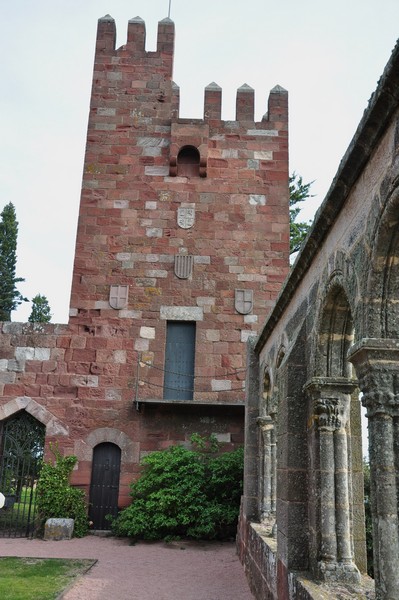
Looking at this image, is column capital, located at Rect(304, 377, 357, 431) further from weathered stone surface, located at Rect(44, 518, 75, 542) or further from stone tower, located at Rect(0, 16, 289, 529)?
weathered stone surface, located at Rect(44, 518, 75, 542)

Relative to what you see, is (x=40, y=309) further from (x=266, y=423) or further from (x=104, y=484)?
(x=266, y=423)

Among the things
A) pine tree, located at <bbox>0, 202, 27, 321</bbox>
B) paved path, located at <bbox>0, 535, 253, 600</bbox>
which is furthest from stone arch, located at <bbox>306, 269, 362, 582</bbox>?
pine tree, located at <bbox>0, 202, 27, 321</bbox>

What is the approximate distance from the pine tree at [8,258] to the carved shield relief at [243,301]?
14.0m

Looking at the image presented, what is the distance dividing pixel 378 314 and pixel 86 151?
978 centimetres

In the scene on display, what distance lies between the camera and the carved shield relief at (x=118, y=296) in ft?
35.3

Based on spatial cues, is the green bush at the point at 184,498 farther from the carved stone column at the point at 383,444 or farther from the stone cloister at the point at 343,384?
the carved stone column at the point at 383,444

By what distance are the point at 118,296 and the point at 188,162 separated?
10.7 ft

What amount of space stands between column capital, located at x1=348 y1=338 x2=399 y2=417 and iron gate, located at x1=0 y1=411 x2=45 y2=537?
319 inches

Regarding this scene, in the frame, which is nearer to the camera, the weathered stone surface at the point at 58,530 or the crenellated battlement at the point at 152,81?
the weathered stone surface at the point at 58,530

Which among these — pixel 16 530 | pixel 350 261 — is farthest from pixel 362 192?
pixel 16 530

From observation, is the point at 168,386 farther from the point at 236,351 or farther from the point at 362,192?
the point at 362,192

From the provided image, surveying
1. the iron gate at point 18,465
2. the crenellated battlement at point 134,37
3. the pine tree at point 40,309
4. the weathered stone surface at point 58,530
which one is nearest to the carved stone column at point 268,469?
the weathered stone surface at point 58,530

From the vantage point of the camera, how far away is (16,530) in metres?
9.70

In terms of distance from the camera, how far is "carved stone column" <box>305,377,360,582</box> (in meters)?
4.02
